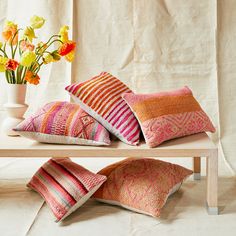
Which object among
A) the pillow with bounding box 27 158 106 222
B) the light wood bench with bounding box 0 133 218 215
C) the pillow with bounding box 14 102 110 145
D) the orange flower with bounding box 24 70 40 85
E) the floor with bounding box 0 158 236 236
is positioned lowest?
the floor with bounding box 0 158 236 236

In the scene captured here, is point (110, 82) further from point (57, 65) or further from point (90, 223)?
point (57, 65)

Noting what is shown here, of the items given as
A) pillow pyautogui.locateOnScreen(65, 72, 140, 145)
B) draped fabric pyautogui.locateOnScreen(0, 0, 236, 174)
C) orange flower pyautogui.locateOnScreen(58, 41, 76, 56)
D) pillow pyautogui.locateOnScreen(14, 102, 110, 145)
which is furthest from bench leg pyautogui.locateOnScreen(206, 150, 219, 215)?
draped fabric pyautogui.locateOnScreen(0, 0, 236, 174)

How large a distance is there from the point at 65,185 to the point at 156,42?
135cm

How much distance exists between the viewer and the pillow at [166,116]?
5.92 ft

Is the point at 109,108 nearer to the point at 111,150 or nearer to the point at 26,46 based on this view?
the point at 111,150

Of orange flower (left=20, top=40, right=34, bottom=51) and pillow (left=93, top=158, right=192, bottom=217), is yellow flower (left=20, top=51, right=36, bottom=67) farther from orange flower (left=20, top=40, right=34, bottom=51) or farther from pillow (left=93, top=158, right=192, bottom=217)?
pillow (left=93, top=158, right=192, bottom=217)

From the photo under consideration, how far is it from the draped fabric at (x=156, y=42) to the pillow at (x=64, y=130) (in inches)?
42.1

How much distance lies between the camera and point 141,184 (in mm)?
1826

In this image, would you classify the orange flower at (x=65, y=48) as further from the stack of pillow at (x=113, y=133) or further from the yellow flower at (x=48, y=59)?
the stack of pillow at (x=113, y=133)

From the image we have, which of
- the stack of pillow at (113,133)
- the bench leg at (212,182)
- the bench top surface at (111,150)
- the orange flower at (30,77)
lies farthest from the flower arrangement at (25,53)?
the bench leg at (212,182)

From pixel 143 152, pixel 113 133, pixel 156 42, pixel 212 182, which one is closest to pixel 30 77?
pixel 113 133

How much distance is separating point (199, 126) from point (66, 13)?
133cm

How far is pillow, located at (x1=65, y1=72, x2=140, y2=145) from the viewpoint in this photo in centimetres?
185

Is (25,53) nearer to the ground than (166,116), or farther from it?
farther from it
